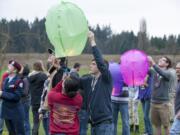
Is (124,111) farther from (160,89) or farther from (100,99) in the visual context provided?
A: (100,99)

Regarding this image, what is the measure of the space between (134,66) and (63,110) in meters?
2.77

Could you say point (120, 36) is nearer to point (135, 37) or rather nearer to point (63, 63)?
point (135, 37)

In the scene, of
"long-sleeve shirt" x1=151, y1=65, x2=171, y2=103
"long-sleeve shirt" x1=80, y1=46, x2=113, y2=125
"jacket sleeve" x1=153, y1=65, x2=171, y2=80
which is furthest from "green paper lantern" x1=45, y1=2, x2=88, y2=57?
"long-sleeve shirt" x1=151, y1=65, x2=171, y2=103

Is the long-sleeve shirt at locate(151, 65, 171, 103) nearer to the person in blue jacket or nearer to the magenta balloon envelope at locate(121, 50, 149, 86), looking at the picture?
the magenta balloon envelope at locate(121, 50, 149, 86)

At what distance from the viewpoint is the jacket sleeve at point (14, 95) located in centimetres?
852

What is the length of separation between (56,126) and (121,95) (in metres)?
3.50

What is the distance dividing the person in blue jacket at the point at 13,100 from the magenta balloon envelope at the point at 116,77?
2.04m

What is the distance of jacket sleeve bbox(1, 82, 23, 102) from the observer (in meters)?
8.52

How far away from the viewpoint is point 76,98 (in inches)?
254

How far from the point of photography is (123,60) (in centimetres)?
904

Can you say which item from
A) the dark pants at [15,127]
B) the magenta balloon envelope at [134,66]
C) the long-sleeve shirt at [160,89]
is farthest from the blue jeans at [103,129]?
the long-sleeve shirt at [160,89]

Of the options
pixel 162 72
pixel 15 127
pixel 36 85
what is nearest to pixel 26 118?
pixel 36 85

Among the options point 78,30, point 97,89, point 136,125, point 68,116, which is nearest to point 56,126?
point 68,116

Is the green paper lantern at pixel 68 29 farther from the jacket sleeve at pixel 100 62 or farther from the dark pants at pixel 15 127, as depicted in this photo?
the dark pants at pixel 15 127
